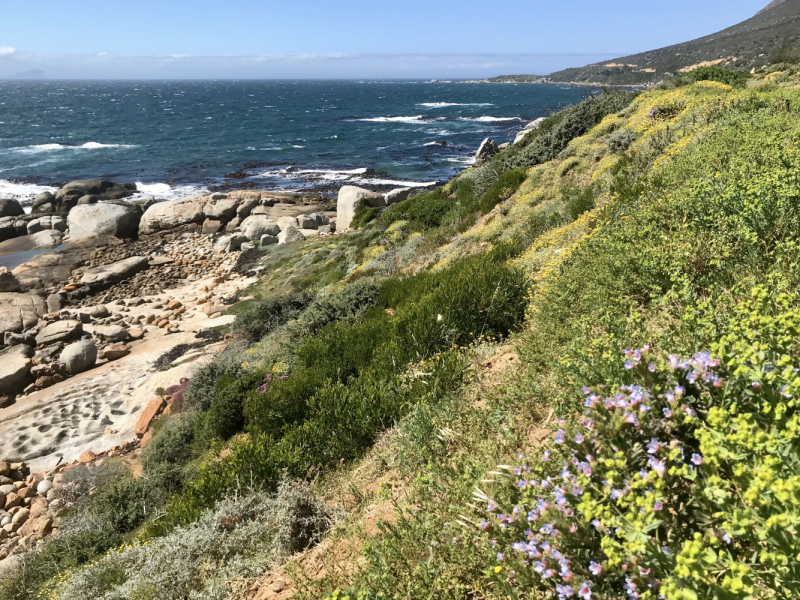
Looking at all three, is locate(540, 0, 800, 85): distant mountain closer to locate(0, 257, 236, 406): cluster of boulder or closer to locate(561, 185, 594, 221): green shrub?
locate(561, 185, 594, 221): green shrub

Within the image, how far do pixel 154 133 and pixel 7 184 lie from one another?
106ft

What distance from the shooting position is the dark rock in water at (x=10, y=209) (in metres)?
33.4

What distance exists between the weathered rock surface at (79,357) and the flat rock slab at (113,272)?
333 inches

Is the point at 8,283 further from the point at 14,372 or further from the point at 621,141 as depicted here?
the point at 621,141

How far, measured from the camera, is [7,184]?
42562 millimetres

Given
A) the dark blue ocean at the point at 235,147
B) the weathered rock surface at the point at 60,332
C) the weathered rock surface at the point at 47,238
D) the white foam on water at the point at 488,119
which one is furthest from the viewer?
the white foam on water at the point at 488,119

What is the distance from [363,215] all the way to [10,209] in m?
27.9

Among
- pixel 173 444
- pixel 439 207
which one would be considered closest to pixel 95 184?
pixel 439 207

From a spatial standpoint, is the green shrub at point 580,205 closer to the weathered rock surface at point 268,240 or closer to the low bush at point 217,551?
the low bush at point 217,551

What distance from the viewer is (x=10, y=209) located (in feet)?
111

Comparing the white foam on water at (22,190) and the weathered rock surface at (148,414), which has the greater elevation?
the white foam on water at (22,190)

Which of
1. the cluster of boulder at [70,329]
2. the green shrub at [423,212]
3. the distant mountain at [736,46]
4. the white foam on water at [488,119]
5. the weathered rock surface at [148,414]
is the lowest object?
the cluster of boulder at [70,329]

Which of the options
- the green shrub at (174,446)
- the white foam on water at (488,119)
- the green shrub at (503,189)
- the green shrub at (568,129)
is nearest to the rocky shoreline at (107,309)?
the green shrub at (174,446)

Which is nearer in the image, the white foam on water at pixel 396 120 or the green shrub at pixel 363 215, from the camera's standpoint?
the green shrub at pixel 363 215
